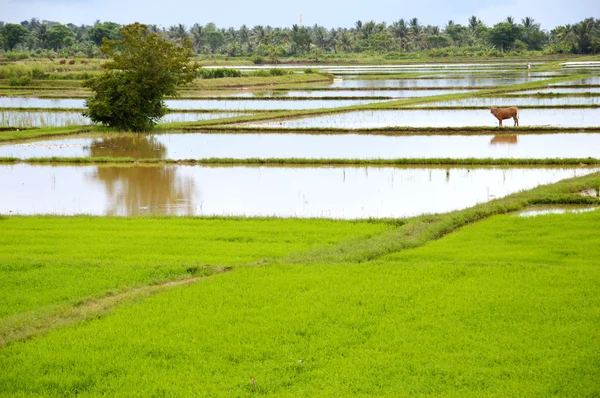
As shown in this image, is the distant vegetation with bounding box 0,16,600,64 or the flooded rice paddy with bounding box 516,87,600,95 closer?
the flooded rice paddy with bounding box 516,87,600,95

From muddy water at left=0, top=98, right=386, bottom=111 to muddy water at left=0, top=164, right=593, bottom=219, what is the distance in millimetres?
12183

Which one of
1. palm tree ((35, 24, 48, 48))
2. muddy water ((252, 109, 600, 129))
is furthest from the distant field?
palm tree ((35, 24, 48, 48))

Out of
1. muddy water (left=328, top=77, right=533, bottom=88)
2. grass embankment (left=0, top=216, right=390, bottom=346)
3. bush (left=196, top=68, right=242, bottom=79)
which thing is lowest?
grass embankment (left=0, top=216, right=390, bottom=346)

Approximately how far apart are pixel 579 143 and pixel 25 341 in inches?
564

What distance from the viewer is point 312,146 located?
17.0 meters

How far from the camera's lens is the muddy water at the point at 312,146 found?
15.6 m

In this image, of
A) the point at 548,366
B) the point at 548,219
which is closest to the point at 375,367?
the point at 548,366

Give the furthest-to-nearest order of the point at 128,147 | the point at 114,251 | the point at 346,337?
the point at 128,147, the point at 114,251, the point at 346,337

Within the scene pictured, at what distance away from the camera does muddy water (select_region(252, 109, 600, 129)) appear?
20038 mm

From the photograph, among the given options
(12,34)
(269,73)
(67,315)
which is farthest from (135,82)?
(12,34)

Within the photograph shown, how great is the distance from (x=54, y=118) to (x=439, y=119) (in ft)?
41.2

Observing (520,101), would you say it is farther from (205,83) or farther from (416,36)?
(416,36)

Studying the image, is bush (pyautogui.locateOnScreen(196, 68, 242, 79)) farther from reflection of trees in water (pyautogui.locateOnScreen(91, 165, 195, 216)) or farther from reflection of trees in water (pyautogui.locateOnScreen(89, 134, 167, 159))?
reflection of trees in water (pyautogui.locateOnScreen(91, 165, 195, 216))

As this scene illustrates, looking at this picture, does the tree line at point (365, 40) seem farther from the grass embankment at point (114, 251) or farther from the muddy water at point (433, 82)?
the grass embankment at point (114, 251)
